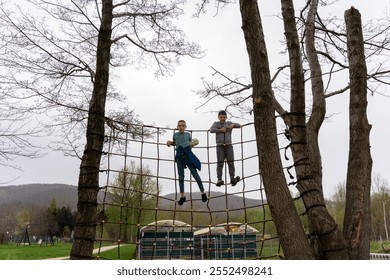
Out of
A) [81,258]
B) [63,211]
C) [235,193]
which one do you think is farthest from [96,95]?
[63,211]

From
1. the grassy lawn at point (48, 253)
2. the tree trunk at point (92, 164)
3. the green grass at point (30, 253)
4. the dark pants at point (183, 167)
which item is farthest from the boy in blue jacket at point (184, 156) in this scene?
the green grass at point (30, 253)

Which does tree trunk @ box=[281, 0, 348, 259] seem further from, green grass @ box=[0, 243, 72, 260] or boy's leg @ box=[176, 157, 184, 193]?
green grass @ box=[0, 243, 72, 260]

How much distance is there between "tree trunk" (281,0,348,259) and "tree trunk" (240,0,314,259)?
17cm

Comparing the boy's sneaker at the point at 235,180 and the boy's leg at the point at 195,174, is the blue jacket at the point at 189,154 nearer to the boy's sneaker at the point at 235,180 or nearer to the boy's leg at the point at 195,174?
the boy's leg at the point at 195,174

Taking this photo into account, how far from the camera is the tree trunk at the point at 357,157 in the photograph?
236cm

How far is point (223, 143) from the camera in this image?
14.9 ft

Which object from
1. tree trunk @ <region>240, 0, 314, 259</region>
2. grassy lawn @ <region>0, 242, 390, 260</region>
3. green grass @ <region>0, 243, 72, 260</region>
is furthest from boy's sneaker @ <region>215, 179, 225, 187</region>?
green grass @ <region>0, 243, 72, 260</region>

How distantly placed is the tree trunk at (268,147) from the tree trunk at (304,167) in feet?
0.55

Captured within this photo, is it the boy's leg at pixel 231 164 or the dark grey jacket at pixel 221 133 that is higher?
the dark grey jacket at pixel 221 133

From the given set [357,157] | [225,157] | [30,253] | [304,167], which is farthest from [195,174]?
[30,253]

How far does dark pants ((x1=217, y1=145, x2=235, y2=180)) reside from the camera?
4449 millimetres

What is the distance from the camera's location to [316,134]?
350cm

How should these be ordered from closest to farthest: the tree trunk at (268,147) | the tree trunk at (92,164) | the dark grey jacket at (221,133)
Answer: the tree trunk at (268,147) < the tree trunk at (92,164) < the dark grey jacket at (221,133)

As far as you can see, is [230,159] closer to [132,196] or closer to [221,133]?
[221,133]
